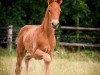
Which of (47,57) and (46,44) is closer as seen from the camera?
(47,57)

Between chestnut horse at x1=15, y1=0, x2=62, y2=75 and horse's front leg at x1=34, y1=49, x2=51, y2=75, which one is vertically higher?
chestnut horse at x1=15, y1=0, x2=62, y2=75

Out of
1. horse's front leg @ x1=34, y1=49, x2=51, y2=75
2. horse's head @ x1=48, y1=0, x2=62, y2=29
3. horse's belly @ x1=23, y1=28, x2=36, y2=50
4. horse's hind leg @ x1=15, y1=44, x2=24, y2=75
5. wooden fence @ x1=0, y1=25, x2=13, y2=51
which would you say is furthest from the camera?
wooden fence @ x1=0, y1=25, x2=13, y2=51

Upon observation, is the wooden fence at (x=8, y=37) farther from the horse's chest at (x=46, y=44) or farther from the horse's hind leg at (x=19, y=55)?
the horse's chest at (x=46, y=44)

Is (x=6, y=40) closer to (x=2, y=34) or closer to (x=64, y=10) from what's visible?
(x=2, y=34)

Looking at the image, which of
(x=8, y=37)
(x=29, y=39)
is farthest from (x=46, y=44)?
(x=8, y=37)

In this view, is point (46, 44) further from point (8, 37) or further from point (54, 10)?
point (8, 37)

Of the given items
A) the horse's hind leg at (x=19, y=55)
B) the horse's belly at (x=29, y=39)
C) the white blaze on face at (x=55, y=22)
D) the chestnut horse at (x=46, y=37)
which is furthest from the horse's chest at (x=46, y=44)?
the horse's hind leg at (x=19, y=55)

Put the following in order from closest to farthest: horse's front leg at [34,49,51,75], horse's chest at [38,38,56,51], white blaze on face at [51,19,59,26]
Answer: white blaze on face at [51,19,59,26] → horse's front leg at [34,49,51,75] → horse's chest at [38,38,56,51]

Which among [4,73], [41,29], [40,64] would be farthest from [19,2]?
[41,29]

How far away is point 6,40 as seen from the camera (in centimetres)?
2070

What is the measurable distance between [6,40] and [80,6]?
476 centimetres

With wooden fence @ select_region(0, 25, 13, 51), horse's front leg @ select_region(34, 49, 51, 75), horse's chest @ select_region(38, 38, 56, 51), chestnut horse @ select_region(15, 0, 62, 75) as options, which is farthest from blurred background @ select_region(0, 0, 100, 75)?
horse's front leg @ select_region(34, 49, 51, 75)

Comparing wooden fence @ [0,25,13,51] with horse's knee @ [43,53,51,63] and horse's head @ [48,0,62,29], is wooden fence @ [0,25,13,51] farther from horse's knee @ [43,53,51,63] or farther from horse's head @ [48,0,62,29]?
horse's head @ [48,0,62,29]

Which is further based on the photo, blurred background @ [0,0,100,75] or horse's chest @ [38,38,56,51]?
blurred background @ [0,0,100,75]
